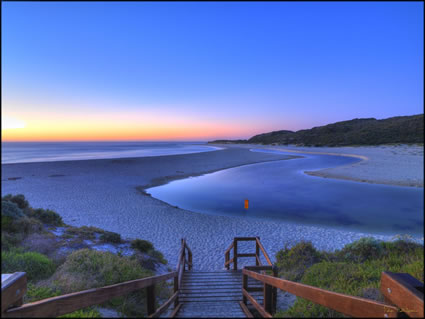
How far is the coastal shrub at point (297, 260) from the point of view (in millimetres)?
6363

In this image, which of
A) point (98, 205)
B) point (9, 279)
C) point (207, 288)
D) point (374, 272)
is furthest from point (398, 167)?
point (98, 205)

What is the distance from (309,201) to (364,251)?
37.4 feet

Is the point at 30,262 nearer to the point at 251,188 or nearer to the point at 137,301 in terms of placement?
the point at 137,301

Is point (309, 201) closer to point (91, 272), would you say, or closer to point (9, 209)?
point (91, 272)

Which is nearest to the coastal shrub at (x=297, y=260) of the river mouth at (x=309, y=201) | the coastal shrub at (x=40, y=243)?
the river mouth at (x=309, y=201)

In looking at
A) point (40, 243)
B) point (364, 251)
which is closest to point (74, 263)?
point (40, 243)

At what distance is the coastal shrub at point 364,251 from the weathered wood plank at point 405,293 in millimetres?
6306

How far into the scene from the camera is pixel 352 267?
5.43 metres

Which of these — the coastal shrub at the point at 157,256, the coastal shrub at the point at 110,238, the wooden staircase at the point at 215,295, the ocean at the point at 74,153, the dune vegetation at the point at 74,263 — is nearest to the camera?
the wooden staircase at the point at 215,295

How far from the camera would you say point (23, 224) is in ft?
22.7

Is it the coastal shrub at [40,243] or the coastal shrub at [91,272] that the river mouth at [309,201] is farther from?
the coastal shrub at [40,243]

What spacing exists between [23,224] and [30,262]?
2.39 metres

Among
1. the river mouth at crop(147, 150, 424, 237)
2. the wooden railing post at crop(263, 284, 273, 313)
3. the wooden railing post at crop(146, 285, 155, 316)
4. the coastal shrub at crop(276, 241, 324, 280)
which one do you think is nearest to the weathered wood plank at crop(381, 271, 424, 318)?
the wooden railing post at crop(263, 284, 273, 313)

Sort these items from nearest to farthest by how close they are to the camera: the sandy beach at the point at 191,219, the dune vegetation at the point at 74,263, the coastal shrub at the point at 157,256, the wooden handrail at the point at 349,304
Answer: the wooden handrail at the point at 349,304 → the dune vegetation at the point at 74,263 → the coastal shrub at the point at 157,256 → the sandy beach at the point at 191,219
